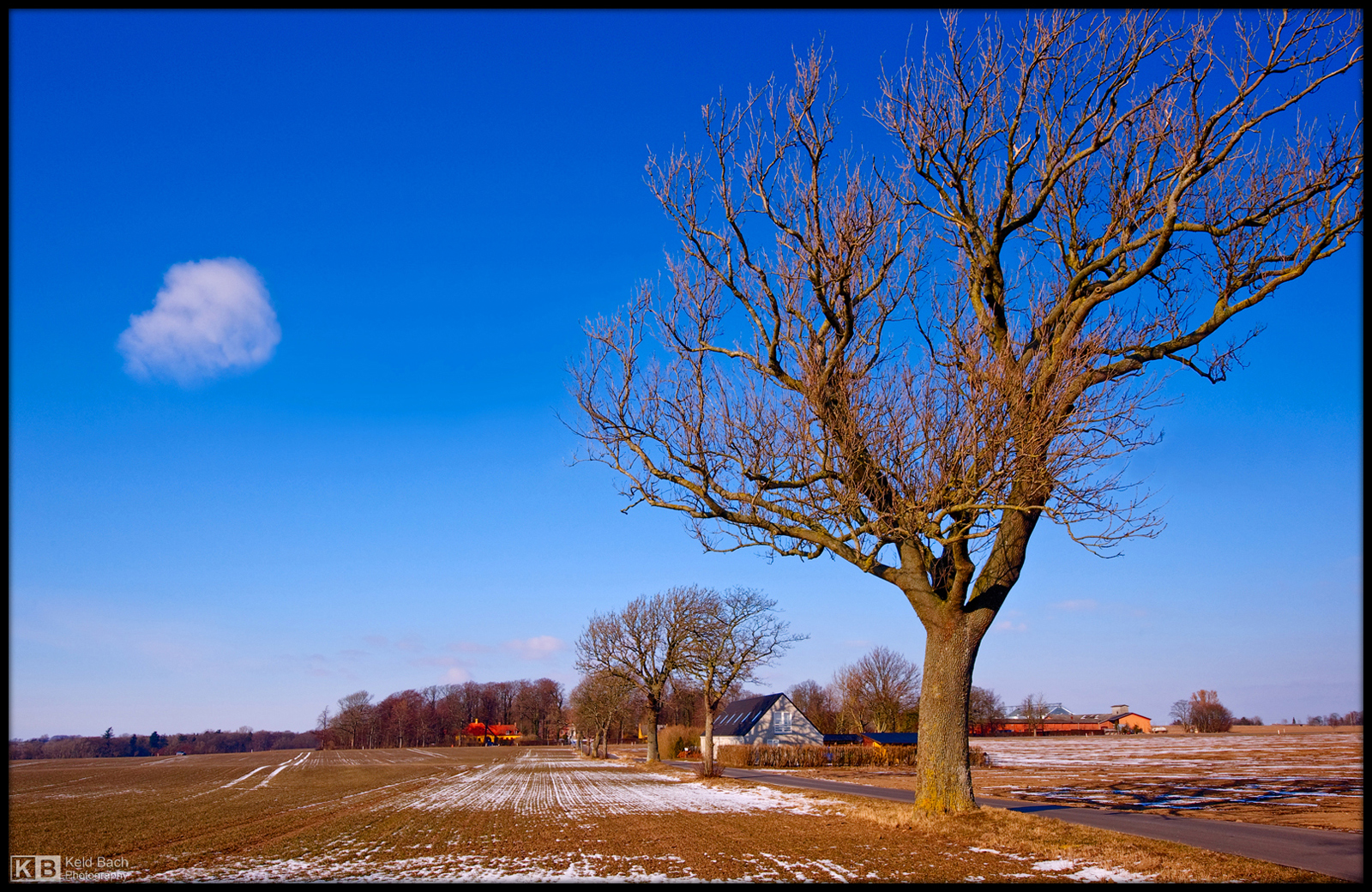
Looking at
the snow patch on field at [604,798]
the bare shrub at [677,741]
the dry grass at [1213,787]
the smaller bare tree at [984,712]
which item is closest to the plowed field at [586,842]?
the snow patch on field at [604,798]

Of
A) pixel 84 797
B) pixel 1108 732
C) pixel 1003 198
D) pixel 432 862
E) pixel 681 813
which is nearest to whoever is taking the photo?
pixel 432 862

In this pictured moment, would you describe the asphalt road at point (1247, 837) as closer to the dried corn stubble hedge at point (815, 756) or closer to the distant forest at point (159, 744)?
the dried corn stubble hedge at point (815, 756)

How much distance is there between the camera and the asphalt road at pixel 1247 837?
1016cm

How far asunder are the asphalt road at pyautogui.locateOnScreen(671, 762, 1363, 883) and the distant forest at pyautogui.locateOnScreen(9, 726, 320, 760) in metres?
117

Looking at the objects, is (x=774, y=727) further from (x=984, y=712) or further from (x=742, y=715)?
(x=984, y=712)

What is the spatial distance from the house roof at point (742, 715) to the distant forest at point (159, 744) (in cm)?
8233

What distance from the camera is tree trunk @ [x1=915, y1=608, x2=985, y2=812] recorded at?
1338cm

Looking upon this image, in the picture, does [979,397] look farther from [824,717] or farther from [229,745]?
[229,745]

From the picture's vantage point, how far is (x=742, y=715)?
234ft

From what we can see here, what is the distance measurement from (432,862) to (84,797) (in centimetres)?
2590

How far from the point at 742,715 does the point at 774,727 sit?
7349mm

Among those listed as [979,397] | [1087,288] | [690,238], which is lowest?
[979,397]

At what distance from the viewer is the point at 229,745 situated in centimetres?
13375

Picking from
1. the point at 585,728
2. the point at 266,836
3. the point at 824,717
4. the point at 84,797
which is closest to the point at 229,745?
the point at 585,728
